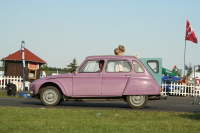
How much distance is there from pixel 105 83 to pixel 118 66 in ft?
2.28

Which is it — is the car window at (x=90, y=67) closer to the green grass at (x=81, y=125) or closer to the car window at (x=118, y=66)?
the car window at (x=118, y=66)

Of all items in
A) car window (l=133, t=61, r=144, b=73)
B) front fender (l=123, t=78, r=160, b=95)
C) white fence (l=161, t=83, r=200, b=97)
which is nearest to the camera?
front fender (l=123, t=78, r=160, b=95)

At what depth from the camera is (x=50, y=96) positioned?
15836 millimetres

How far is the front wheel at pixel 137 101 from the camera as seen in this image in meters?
15.4

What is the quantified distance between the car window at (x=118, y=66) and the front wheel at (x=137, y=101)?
0.90 m

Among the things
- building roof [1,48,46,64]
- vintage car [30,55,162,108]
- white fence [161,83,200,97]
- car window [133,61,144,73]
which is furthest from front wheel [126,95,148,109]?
building roof [1,48,46,64]

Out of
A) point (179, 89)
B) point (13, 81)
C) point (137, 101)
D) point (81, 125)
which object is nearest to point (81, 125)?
point (81, 125)

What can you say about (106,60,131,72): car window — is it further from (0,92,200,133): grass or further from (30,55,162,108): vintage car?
(0,92,200,133): grass

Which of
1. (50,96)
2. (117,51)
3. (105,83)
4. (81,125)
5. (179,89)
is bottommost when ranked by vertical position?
(179,89)

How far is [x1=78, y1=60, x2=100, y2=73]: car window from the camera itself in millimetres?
15609

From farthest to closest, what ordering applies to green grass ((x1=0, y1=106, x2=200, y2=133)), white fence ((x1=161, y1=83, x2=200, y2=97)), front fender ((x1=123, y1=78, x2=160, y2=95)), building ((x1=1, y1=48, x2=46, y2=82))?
building ((x1=1, y1=48, x2=46, y2=82)) → white fence ((x1=161, y1=83, x2=200, y2=97)) → front fender ((x1=123, y1=78, x2=160, y2=95)) → green grass ((x1=0, y1=106, x2=200, y2=133))

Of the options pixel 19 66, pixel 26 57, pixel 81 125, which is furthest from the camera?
pixel 26 57

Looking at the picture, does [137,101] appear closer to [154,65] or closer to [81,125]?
[154,65]

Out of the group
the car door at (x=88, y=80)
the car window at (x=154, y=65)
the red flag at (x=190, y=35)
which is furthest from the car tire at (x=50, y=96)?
the red flag at (x=190, y=35)
